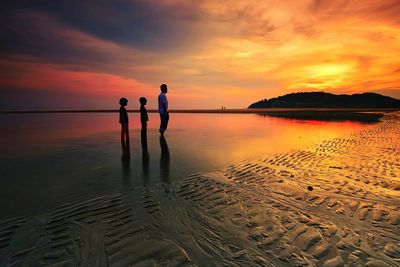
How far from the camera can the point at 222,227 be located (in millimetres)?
3676

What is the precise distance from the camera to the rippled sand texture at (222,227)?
290cm

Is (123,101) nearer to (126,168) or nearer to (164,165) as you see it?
(126,168)

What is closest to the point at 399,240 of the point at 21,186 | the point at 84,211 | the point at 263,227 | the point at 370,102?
the point at 263,227

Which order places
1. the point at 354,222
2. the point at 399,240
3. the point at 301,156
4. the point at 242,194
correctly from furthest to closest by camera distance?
the point at 301,156, the point at 242,194, the point at 354,222, the point at 399,240

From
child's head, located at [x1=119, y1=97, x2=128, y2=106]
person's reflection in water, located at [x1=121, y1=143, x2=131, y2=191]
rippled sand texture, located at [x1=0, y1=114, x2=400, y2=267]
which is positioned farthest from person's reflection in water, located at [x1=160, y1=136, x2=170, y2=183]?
child's head, located at [x1=119, y1=97, x2=128, y2=106]

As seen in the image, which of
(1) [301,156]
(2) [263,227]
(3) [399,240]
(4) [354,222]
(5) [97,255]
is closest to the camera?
(5) [97,255]

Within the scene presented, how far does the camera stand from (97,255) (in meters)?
2.93

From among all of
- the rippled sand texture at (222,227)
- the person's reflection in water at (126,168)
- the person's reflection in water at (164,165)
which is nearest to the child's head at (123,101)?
the person's reflection in water at (126,168)

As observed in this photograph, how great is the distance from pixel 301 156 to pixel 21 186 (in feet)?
32.8

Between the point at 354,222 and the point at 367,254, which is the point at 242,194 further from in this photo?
the point at 367,254

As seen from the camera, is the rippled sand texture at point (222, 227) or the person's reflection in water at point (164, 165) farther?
the person's reflection in water at point (164, 165)

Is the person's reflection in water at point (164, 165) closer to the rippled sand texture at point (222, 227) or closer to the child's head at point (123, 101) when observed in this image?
the rippled sand texture at point (222, 227)

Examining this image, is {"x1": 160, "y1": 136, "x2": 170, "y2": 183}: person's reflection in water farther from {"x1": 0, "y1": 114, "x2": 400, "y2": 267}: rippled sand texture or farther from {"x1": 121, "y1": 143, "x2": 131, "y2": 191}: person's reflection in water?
{"x1": 121, "y1": 143, "x2": 131, "y2": 191}: person's reflection in water

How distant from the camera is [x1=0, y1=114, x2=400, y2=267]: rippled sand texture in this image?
290 centimetres
